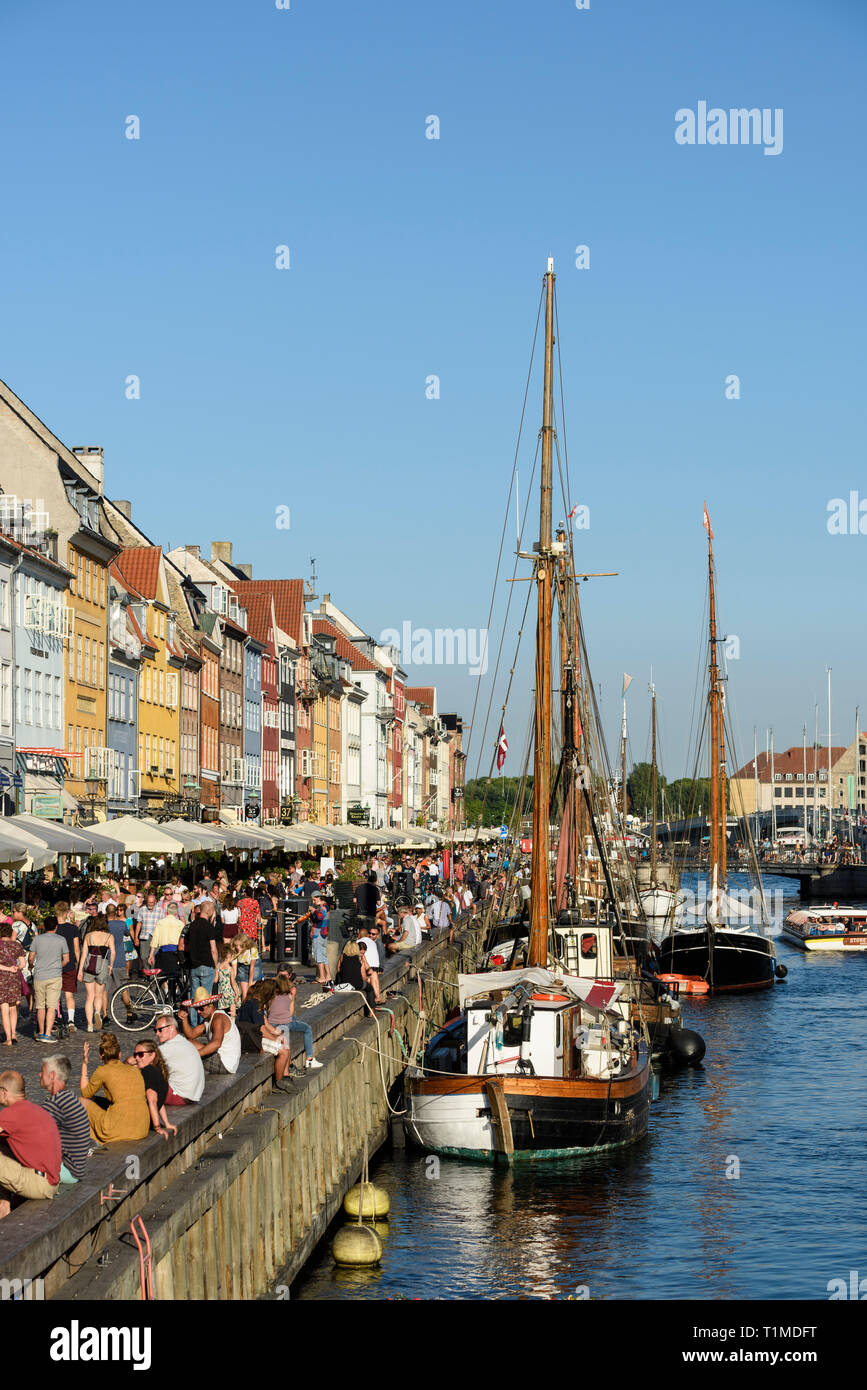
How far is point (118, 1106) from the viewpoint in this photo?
611 inches

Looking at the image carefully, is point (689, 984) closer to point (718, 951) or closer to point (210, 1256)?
point (718, 951)

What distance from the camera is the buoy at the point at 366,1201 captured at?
24.0 m

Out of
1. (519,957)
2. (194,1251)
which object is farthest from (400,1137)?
(194,1251)

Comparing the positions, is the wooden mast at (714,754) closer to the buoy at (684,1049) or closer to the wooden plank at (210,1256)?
the buoy at (684,1049)

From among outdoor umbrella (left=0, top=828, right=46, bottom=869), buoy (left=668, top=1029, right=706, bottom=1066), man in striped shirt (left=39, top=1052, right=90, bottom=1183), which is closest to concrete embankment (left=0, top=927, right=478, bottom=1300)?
man in striped shirt (left=39, top=1052, right=90, bottom=1183)

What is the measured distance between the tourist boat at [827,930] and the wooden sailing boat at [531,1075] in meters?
54.4

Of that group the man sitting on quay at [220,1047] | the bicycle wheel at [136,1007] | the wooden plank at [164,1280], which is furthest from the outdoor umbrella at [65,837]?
the wooden plank at [164,1280]

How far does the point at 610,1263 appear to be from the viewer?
22.8 meters

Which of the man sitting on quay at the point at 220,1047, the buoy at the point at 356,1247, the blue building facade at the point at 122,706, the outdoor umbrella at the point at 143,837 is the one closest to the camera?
the man sitting on quay at the point at 220,1047

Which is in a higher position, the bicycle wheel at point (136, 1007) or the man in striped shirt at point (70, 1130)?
the man in striped shirt at point (70, 1130)

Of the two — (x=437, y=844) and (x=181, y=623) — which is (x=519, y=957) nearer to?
(x=181, y=623)

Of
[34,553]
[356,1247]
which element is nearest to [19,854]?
[356,1247]

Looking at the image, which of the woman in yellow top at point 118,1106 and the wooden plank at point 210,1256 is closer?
the woman in yellow top at point 118,1106

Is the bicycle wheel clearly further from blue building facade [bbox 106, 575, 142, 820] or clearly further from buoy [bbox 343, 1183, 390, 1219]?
blue building facade [bbox 106, 575, 142, 820]
